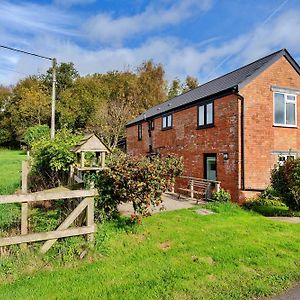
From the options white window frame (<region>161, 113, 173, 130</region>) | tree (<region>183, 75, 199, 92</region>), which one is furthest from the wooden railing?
tree (<region>183, 75, 199, 92</region>)

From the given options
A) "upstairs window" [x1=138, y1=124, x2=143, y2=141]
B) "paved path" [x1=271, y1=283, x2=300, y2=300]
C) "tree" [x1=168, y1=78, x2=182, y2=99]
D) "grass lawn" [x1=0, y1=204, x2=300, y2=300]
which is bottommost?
"paved path" [x1=271, y1=283, x2=300, y2=300]

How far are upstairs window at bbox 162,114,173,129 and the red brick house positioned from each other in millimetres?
3428

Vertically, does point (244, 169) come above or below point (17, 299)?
above

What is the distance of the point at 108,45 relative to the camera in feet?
101

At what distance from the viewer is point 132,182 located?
752cm

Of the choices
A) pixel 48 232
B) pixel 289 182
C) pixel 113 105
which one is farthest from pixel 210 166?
pixel 113 105

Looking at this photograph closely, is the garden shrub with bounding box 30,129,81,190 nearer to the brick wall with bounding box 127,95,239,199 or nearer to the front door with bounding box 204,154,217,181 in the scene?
the brick wall with bounding box 127,95,239,199

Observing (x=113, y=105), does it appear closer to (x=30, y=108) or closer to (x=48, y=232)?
(x=30, y=108)

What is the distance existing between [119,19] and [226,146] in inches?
338

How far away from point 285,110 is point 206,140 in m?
4.48

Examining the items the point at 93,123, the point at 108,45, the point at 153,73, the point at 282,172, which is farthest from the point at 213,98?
the point at 153,73

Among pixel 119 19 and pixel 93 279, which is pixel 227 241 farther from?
pixel 119 19

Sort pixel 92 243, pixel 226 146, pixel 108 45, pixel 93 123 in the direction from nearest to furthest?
pixel 92 243, pixel 226 146, pixel 108 45, pixel 93 123

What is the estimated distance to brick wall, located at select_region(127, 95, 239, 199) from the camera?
14.8 meters
